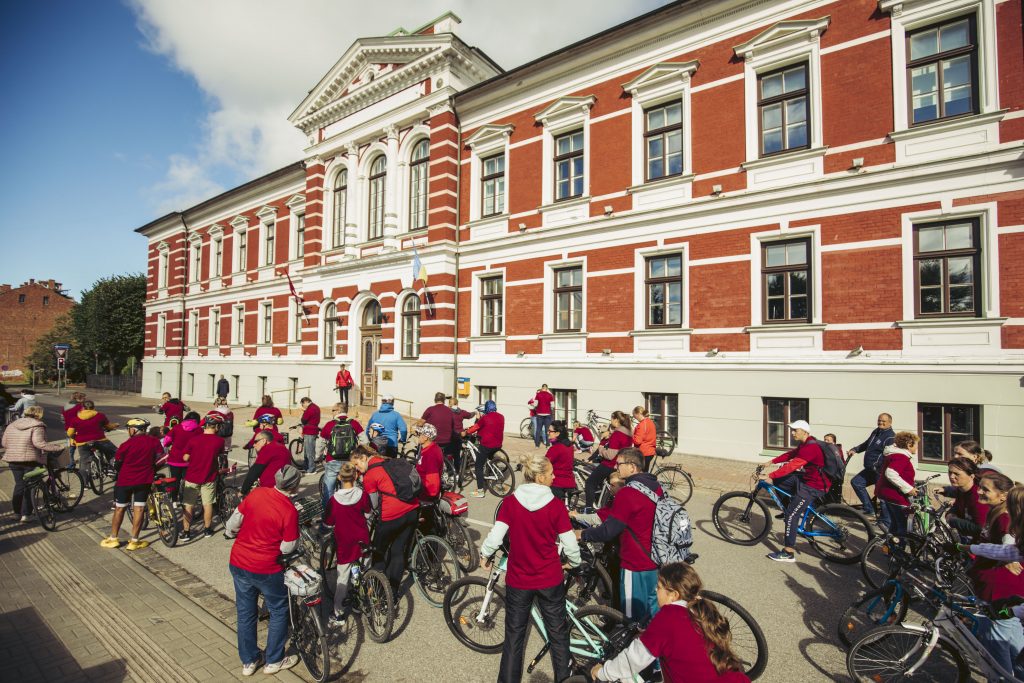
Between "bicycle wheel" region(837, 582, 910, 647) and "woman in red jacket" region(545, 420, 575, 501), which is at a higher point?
"woman in red jacket" region(545, 420, 575, 501)

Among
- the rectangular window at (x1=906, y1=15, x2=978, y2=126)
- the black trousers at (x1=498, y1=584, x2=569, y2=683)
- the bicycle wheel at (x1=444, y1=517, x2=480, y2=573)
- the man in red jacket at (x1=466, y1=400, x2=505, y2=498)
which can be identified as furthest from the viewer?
the rectangular window at (x1=906, y1=15, x2=978, y2=126)

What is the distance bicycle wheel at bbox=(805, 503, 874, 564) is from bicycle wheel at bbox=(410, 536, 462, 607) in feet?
16.3

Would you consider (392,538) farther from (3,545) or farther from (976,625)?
(3,545)

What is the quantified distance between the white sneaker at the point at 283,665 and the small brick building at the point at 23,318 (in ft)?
237

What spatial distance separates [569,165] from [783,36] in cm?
690

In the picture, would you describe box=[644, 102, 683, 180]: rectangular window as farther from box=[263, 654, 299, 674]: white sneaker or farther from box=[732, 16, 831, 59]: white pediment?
box=[263, 654, 299, 674]: white sneaker

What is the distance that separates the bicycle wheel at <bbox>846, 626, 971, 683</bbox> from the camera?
374 cm

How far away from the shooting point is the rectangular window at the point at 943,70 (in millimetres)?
11023

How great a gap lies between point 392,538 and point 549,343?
39.8 feet

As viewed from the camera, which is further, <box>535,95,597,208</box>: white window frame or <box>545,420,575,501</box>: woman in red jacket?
<box>535,95,597,208</box>: white window frame

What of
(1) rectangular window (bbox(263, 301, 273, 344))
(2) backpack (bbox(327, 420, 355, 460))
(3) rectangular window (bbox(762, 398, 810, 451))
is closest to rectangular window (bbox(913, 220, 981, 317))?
(3) rectangular window (bbox(762, 398, 810, 451))

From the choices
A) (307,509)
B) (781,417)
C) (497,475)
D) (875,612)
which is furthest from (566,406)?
(875,612)

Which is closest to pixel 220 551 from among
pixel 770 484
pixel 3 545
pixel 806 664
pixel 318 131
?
pixel 3 545

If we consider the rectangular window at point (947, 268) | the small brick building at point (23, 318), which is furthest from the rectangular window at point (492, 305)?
the small brick building at point (23, 318)
